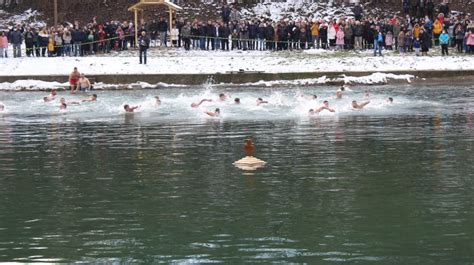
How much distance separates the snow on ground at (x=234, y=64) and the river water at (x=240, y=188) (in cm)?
1236

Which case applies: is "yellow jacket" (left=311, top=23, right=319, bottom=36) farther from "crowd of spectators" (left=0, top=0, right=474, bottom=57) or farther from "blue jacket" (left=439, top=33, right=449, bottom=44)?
"blue jacket" (left=439, top=33, right=449, bottom=44)

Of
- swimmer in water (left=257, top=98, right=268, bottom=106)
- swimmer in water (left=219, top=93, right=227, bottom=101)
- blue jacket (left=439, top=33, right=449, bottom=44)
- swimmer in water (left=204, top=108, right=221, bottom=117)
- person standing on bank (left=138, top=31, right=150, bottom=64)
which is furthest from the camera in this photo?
blue jacket (left=439, top=33, right=449, bottom=44)

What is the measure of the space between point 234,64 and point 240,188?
95.7 ft

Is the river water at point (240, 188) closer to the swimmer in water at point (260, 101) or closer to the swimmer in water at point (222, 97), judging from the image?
the swimmer in water at point (260, 101)

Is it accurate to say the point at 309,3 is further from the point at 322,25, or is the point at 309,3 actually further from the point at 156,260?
the point at 156,260

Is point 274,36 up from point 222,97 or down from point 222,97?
up

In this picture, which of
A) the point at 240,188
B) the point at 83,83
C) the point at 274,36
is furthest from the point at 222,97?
the point at 240,188

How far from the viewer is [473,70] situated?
152 ft

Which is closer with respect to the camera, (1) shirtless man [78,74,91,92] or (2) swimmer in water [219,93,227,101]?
(2) swimmer in water [219,93,227,101]

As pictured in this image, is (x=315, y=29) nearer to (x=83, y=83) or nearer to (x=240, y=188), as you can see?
(x=83, y=83)

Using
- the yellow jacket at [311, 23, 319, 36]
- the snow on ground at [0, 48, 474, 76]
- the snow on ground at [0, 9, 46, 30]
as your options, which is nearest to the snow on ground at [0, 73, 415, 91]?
the snow on ground at [0, 48, 474, 76]

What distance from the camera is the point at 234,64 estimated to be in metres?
48.6

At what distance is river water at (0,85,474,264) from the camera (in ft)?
49.0

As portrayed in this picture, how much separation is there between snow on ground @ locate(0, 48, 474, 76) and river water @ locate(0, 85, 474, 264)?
12362 millimetres
